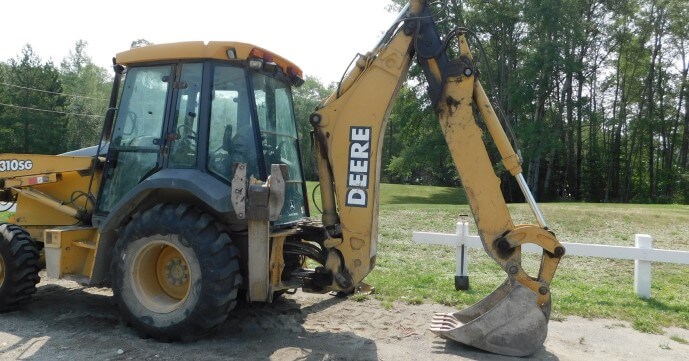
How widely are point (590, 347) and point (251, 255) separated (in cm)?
326

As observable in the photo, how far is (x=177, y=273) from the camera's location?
17.1 ft

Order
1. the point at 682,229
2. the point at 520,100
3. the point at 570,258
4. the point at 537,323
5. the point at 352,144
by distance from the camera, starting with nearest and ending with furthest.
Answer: the point at 537,323 → the point at 352,144 → the point at 570,258 → the point at 682,229 → the point at 520,100

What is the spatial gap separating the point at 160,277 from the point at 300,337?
4.80ft

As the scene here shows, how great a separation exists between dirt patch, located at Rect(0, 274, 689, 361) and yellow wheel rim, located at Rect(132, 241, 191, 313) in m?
0.38

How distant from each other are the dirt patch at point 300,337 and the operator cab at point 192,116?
112 cm

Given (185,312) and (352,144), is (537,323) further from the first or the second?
(185,312)

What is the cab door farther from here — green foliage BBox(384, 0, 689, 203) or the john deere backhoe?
green foliage BBox(384, 0, 689, 203)

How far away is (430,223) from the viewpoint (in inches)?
590

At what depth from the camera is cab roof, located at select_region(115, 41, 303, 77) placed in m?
5.10

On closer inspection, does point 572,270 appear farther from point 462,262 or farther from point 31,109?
point 31,109

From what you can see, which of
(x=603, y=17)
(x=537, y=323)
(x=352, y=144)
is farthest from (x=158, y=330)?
(x=603, y=17)

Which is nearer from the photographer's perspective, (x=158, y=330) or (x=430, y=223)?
(x=158, y=330)

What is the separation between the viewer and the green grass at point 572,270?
6578mm

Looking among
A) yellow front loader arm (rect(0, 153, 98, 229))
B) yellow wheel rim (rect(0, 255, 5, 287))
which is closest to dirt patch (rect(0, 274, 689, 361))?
yellow wheel rim (rect(0, 255, 5, 287))
